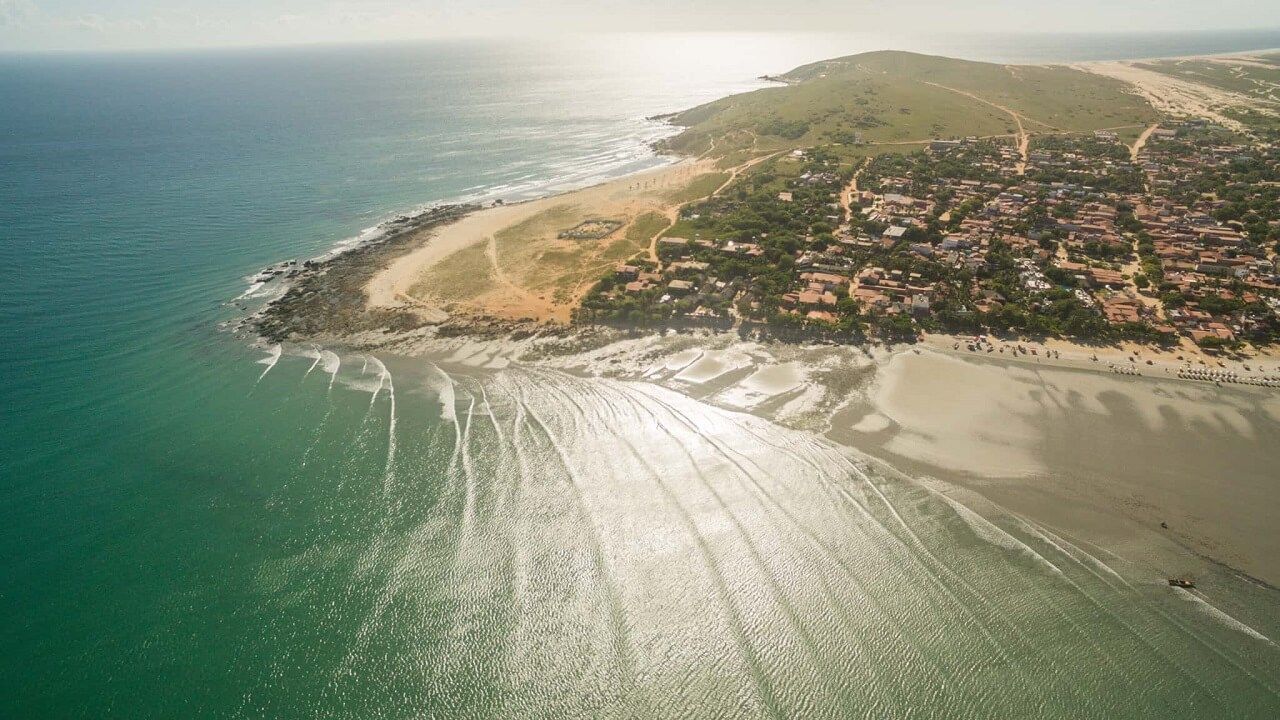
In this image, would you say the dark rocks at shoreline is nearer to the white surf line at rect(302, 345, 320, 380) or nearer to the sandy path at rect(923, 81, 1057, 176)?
the white surf line at rect(302, 345, 320, 380)

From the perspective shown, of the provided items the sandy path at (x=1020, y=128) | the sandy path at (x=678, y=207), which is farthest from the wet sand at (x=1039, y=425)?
the sandy path at (x=1020, y=128)

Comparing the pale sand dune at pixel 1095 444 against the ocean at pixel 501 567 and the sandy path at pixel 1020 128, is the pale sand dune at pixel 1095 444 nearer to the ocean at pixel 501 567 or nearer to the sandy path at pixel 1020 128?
the ocean at pixel 501 567

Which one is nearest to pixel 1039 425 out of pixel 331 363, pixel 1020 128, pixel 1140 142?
pixel 331 363

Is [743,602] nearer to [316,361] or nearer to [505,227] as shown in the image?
[316,361]

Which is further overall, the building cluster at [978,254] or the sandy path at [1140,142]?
the sandy path at [1140,142]

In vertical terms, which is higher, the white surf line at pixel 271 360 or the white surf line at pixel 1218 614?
the white surf line at pixel 271 360

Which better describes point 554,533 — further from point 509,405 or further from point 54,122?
point 54,122

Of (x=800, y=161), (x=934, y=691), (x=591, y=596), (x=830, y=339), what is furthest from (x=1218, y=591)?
(x=800, y=161)
